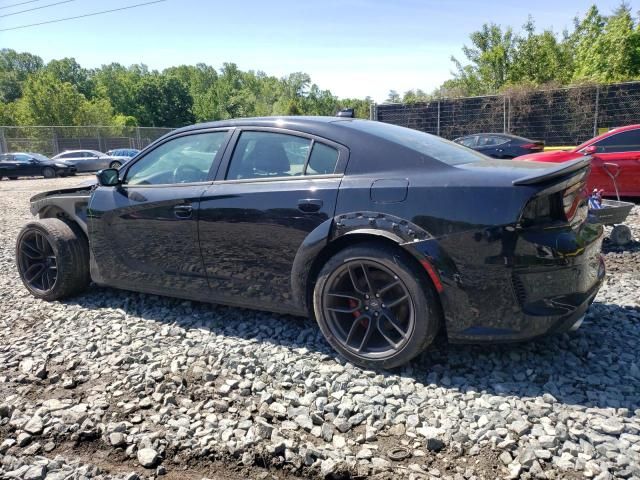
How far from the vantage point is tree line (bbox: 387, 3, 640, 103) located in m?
28.1

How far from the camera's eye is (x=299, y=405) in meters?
2.63

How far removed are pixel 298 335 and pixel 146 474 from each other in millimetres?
1503

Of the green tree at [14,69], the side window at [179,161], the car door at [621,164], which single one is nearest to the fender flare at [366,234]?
the side window at [179,161]

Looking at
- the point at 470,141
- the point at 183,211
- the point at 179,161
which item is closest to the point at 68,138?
the point at 470,141

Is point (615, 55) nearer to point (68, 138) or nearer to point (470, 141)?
point (470, 141)

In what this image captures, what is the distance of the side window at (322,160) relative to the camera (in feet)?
10.3

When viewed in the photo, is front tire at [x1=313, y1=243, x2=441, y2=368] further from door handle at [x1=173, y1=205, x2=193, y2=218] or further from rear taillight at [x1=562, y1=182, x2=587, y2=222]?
door handle at [x1=173, y1=205, x2=193, y2=218]

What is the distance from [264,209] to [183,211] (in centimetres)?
75

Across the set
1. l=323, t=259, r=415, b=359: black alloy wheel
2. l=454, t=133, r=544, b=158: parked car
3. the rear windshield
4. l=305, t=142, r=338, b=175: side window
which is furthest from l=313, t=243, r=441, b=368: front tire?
l=454, t=133, r=544, b=158: parked car

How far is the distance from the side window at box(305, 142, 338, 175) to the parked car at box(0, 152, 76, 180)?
26.2 meters

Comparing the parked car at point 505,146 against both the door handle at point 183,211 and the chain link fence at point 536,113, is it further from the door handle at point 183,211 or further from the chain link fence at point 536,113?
the door handle at point 183,211

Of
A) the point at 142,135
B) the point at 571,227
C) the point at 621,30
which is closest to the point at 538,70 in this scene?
the point at 621,30

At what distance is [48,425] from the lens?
255 centimetres

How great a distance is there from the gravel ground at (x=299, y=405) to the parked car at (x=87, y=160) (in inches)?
1045
